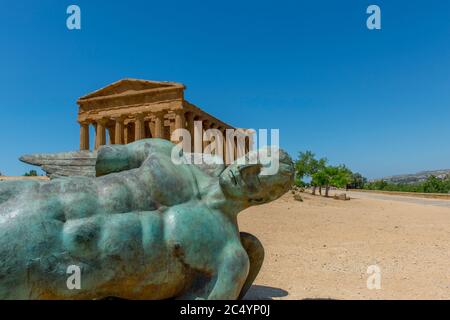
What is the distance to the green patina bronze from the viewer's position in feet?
6.36

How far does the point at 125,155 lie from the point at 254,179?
1001 mm

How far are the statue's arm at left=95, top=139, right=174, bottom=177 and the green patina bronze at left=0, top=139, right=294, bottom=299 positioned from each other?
10 mm

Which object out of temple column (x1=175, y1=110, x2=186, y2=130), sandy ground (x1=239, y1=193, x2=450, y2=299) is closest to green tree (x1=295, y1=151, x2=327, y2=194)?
temple column (x1=175, y1=110, x2=186, y2=130)

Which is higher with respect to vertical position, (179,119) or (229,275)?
(179,119)

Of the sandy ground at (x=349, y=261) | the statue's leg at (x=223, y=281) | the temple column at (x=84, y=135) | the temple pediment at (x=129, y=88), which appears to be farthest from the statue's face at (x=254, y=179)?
the temple column at (x=84, y=135)

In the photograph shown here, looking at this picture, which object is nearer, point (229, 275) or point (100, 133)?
point (229, 275)

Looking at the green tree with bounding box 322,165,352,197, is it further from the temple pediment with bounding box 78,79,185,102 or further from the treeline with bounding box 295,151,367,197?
the temple pediment with bounding box 78,79,185,102

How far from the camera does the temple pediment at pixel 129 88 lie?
32.2m

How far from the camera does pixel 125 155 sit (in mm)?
2658

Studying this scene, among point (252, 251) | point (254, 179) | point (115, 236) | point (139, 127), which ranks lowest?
point (252, 251)

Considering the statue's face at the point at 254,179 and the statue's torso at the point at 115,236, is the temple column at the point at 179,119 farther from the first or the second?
the statue's torso at the point at 115,236

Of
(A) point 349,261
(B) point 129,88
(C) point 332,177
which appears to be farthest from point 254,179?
(C) point 332,177

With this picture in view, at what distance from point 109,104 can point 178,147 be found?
3510 cm

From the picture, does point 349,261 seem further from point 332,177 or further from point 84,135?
point 84,135
